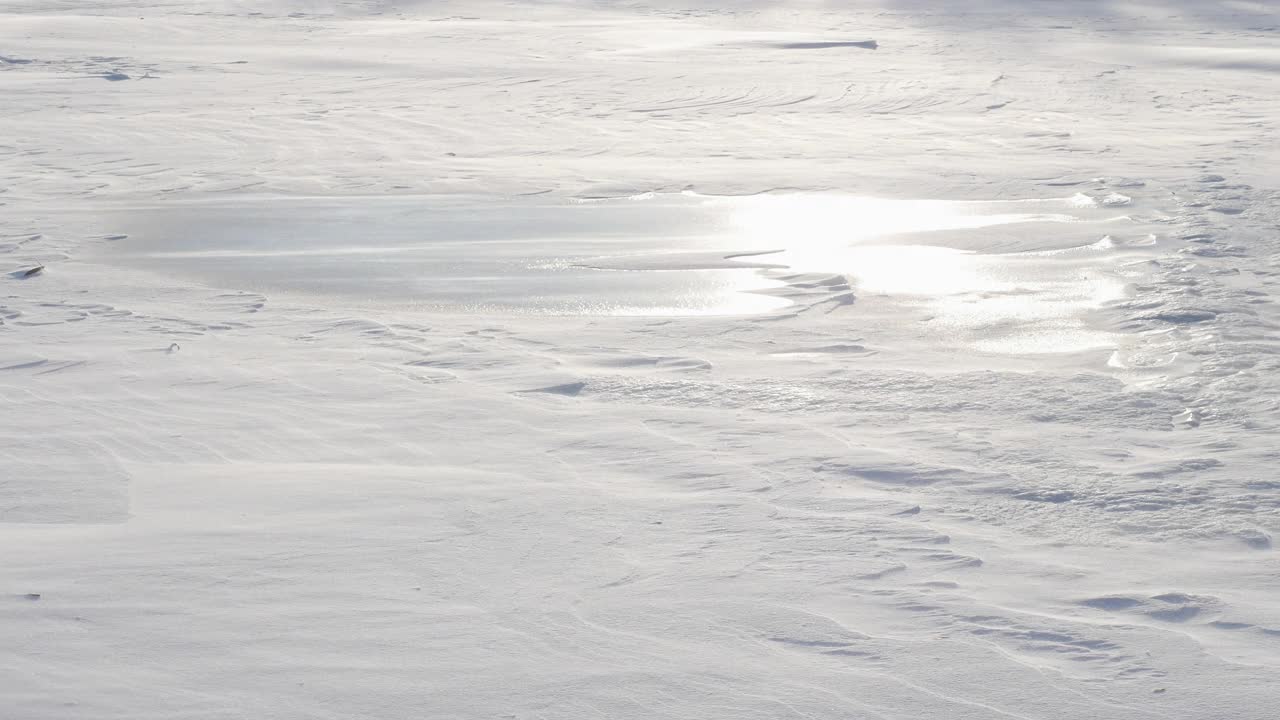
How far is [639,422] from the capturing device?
4055 mm

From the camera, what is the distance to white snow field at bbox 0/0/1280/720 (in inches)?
106

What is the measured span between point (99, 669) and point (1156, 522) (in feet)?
8.07

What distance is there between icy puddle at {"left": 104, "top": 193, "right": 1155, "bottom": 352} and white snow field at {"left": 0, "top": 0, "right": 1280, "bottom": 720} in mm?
33

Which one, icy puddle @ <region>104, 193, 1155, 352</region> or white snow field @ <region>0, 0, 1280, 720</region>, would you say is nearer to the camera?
white snow field @ <region>0, 0, 1280, 720</region>

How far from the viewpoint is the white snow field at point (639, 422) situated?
2.70 metres

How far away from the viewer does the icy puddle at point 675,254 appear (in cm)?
542

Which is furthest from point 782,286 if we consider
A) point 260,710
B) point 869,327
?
point 260,710

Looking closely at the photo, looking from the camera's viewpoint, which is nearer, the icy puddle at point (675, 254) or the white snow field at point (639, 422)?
the white snow field at point (639, 422)

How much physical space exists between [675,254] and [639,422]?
90.2 inches

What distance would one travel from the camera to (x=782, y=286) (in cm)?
566

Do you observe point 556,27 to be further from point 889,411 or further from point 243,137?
point 889,411

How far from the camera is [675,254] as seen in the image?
623cm

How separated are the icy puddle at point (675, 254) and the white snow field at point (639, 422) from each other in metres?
0.03

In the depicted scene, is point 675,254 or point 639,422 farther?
point 675,254
